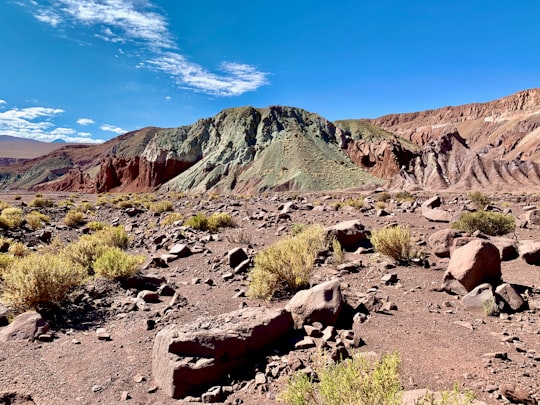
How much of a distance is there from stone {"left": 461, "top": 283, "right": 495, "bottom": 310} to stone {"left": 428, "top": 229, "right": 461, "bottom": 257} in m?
2.56

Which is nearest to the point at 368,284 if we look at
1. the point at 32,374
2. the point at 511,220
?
the point at 32,374

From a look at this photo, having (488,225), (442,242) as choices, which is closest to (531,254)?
(442,242)

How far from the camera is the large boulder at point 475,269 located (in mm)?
5930

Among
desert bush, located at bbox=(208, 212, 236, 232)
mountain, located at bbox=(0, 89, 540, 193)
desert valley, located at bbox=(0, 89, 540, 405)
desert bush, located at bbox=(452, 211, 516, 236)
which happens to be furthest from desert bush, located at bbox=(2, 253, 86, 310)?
mountain, located at bbox=(0, 89, 540, 193)

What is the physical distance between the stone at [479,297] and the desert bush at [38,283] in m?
7.07

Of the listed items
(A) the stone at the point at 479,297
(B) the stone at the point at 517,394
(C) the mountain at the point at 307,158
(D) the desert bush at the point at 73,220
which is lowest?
(B) the stone at the point at 517,394

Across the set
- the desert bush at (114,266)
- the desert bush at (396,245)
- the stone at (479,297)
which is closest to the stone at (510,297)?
the stone at (479,297)

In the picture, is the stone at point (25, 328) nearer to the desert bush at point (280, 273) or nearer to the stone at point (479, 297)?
the desert bush at point (280, 273)

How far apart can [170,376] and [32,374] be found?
1.97 m

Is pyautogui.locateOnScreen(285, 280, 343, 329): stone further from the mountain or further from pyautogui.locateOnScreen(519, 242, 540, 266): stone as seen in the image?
the mountain

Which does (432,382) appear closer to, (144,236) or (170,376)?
(170,376)

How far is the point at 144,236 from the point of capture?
1384 cm

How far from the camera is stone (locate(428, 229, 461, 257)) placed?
26.9 ft

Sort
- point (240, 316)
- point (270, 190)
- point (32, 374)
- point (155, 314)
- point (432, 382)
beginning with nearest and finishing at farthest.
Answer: point (432, 382), point (32, 374), point (240, 316), point (155, 314), point (270, 190)
